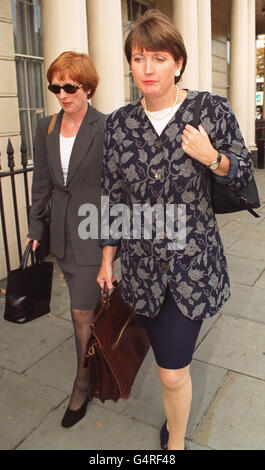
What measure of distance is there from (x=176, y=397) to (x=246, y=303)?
8.13 feet

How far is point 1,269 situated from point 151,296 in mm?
3653

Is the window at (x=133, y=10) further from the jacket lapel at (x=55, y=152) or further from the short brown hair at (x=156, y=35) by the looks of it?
the short brown hair at (x=156, y=35)

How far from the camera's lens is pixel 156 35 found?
180 cm

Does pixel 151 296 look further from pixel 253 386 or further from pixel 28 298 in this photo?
pixel 253 386

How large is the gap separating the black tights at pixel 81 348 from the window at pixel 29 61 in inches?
166

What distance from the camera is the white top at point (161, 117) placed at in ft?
6.35

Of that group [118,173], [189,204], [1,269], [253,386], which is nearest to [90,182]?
[118,173]

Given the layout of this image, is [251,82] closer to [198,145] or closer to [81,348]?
[81,348]

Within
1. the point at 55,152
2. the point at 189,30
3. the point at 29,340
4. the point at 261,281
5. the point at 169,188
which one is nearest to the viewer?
the point at 169,188

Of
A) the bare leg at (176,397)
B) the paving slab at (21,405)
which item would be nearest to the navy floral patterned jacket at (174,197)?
the bare leg at (176,397)

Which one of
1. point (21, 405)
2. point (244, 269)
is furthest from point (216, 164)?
point (244, 269)

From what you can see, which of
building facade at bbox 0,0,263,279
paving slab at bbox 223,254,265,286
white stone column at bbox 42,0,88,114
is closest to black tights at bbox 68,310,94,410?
paving slab at bbox 223,254,265,286

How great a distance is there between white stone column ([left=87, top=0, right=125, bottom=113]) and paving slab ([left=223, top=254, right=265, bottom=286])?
9.06 feet

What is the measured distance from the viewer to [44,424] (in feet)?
8.95
